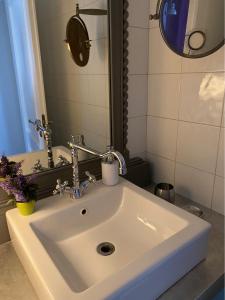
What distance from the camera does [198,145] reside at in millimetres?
1126

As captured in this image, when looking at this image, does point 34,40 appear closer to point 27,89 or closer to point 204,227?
point 27,89

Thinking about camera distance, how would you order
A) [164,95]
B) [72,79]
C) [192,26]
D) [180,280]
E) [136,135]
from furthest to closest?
[136,135] < [164,95] < [72,79] < [192,26] < [180,280]

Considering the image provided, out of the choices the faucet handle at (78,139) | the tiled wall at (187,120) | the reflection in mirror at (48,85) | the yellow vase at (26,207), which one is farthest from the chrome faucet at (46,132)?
the tiled wall at (187,120)

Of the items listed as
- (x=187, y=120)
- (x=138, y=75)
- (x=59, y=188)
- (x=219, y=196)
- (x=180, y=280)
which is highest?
(x=138, y=75)

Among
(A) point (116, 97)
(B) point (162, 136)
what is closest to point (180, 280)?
(B) point (162, 136)

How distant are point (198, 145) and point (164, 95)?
0.31 metres

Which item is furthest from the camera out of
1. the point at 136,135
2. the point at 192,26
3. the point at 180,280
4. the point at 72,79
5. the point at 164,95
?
the point at 136,135

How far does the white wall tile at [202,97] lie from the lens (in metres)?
1.00

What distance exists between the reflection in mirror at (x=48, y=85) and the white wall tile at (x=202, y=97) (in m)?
0.38

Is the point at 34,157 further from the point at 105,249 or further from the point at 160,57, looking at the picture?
the point at 160,57

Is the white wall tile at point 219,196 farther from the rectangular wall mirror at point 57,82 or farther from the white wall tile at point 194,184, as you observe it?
the rectangular wall mirror at point 57,82

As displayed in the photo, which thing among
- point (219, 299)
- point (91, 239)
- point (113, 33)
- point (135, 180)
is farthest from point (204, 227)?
point (113, 33)

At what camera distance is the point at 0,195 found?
3.13 feet

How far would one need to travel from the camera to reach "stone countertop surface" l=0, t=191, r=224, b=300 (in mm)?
741
